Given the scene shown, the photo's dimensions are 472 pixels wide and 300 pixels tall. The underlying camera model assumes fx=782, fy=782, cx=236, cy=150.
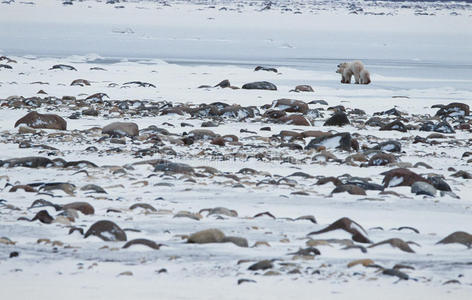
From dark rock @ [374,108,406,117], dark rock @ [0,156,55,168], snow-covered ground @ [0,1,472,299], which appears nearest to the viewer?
snow-covered ground @ [0,1,472,299]

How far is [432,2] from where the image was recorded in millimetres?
86875

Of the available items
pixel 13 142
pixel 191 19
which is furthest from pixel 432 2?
pixel 13 142

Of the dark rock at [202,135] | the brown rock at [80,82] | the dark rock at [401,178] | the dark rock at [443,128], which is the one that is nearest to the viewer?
the dark rock at [401,178]

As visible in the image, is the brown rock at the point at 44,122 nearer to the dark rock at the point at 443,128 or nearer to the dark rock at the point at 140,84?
the dark rock at the point at 443,128

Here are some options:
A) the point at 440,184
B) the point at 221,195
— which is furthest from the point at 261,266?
the point at 440,184

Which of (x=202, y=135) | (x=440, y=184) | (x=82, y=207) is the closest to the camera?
(x=82, y=207)

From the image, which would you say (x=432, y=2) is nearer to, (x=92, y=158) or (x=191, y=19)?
(x=191, y=19)

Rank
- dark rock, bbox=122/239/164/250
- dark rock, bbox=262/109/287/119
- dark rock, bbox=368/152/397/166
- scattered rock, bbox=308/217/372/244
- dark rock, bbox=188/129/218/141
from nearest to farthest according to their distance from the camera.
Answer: dark rock, bbox=122/239/164/250, scattered rock, bbox=308/217/372/244, dark rock, bbox=368/152/397/166, dark rock, bbox=188/129/218/141, dark rock, bbox=262/109/287/119

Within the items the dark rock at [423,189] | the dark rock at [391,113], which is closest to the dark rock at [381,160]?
the dark rock at [423,189]

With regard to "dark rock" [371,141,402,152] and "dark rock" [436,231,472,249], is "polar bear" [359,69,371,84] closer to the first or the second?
"dark rock" [371,141,402,152]

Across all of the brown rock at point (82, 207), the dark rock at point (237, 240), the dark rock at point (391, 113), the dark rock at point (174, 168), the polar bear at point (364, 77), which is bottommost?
the dark rock at point (391, 113)

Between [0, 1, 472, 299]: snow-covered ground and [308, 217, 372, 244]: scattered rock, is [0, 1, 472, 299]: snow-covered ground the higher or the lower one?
the lower one

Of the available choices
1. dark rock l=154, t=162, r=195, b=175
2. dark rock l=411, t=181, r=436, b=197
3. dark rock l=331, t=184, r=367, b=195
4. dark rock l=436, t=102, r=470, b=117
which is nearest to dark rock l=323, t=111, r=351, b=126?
dark rock l=436, t=102, r=470, b=117

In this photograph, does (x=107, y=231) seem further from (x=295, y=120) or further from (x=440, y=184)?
(x=295, y=120)
